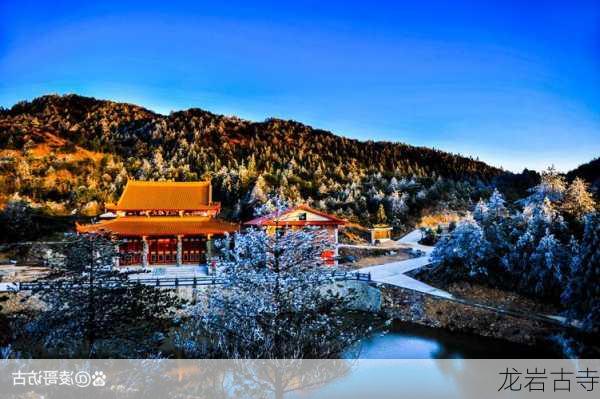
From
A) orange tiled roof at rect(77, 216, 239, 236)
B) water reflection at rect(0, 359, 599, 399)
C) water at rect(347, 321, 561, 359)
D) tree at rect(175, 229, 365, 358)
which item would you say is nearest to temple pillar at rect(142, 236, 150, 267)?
orange tiled roof at rect(77, 216, 239, 236)

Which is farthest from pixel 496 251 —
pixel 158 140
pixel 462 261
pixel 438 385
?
pixel 158 140

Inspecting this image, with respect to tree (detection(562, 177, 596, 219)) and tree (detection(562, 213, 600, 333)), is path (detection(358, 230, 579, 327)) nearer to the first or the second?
tree (detection(562, 213, 600, 333))

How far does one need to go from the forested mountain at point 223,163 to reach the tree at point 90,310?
159ft

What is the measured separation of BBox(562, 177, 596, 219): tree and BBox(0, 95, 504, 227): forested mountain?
3235 cm

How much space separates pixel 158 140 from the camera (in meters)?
114

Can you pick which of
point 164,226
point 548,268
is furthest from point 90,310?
point 164,226

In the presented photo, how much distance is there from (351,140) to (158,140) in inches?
2217

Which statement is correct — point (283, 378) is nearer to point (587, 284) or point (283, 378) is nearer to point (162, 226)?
point (587, 284)

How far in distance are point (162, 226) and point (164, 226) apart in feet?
0.49

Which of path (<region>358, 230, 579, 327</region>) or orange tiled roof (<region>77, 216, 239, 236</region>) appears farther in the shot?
orange tiled roof (<region>77, 216, 239, 236</region>)

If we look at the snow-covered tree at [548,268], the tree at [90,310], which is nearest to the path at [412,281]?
the snow-covered tree at [548,268]

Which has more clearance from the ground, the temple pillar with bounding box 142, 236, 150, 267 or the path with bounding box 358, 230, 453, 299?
the temple pillar with bounding box 142, 236, 150, 267

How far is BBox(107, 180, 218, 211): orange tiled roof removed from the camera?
1308 inches

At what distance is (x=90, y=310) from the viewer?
11352mm
